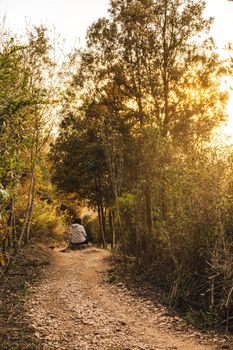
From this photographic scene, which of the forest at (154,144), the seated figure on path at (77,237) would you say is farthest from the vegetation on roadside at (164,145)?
the seated figure on path at (77,237)

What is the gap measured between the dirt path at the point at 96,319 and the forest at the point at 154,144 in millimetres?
1244

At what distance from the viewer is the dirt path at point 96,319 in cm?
812

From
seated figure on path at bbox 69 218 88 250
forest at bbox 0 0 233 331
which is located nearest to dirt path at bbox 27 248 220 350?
forest at bbox 0 0 233 331

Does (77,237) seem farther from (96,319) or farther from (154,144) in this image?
(96,319)

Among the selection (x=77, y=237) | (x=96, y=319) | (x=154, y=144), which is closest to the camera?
(x=96, y=319)

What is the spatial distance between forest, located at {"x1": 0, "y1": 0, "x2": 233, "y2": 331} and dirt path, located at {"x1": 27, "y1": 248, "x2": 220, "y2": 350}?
124 centimetres

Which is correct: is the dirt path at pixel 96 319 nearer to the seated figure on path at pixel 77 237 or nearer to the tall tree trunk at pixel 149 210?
the tall tree trunk at pixel 149 210

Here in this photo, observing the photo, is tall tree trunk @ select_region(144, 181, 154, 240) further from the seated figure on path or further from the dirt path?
the seated figure on path

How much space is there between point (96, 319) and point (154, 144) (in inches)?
273

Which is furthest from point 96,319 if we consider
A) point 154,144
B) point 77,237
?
point 77,237

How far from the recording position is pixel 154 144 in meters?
14.5

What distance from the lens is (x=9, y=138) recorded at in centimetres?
757

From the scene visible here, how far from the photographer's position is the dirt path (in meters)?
8.12

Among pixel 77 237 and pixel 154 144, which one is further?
pixel 77 237
